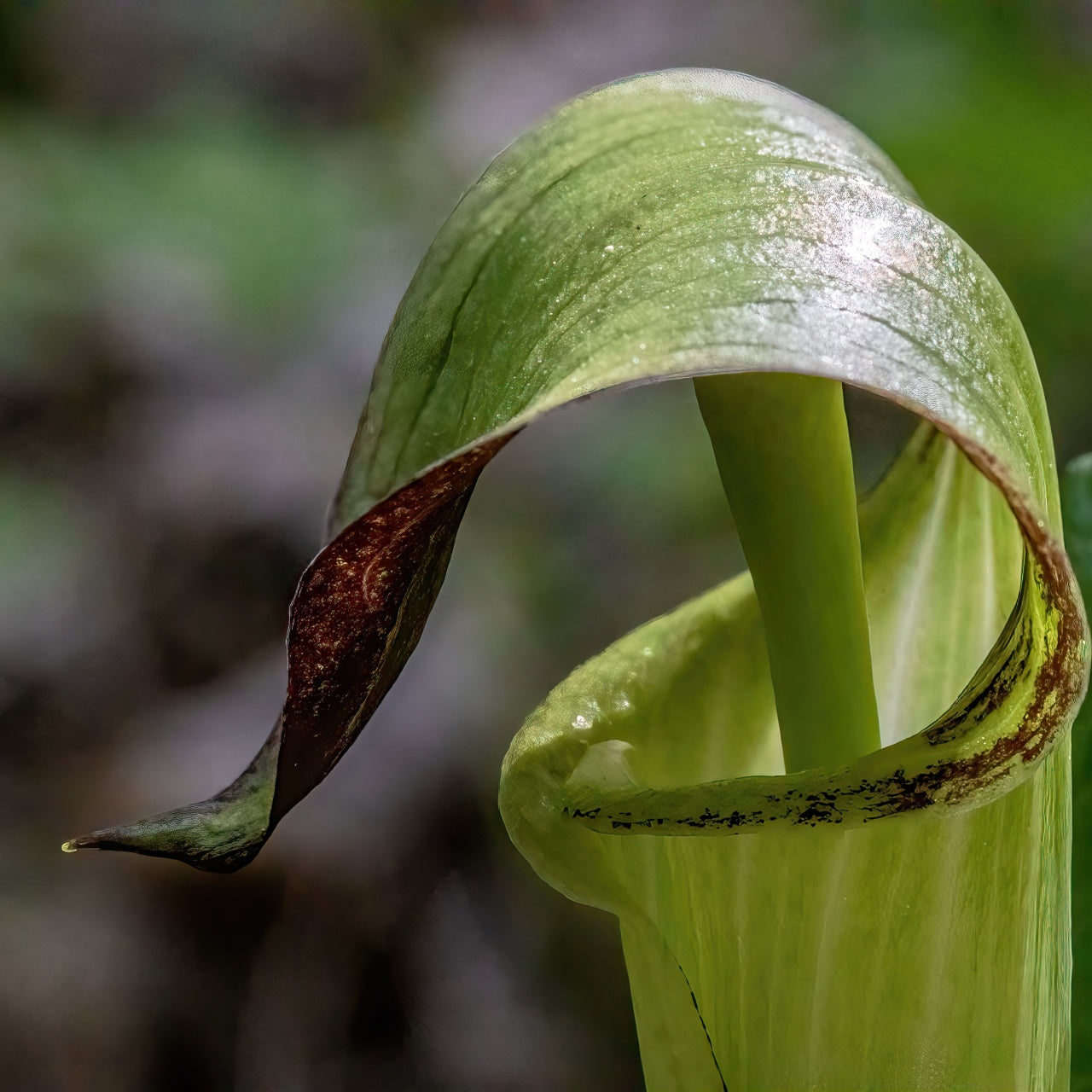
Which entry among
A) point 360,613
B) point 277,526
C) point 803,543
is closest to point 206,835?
point 360,613

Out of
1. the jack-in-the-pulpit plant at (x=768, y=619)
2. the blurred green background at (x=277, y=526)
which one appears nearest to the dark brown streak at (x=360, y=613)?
the jack-in-the-pulpit plant at (x=768, y=619)

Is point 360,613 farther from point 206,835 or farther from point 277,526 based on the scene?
point 277,526

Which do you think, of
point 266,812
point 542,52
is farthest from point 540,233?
point 542,52

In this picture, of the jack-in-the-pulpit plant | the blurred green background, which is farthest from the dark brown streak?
the blurred green background

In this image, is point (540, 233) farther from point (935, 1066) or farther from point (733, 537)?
point (733, 537)

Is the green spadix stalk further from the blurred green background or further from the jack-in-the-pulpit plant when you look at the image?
the blurred green background

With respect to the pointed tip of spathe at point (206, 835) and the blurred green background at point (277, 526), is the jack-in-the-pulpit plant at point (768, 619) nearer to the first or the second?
the pointed tip of spathe at point (206, 835)
